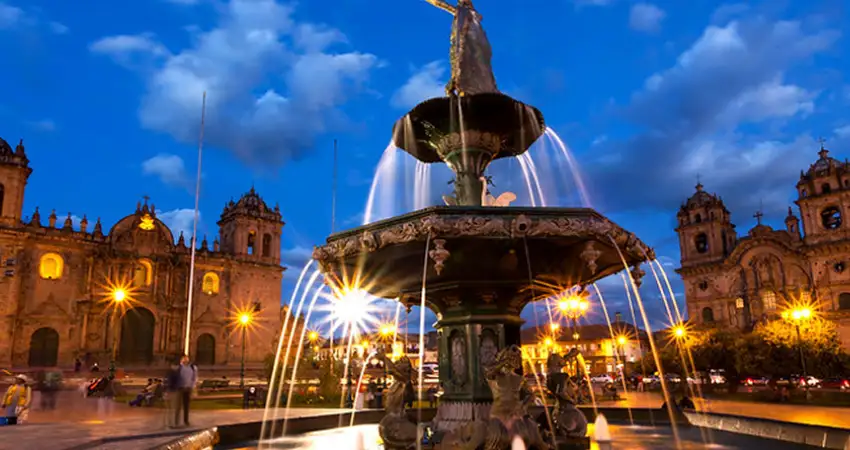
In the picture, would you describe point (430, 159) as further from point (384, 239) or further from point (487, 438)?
point (487, 438)

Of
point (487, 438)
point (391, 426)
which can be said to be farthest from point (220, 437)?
point (487, 438)

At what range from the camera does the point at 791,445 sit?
7.41m

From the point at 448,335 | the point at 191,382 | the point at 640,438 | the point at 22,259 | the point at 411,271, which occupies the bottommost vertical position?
the point at 640,438

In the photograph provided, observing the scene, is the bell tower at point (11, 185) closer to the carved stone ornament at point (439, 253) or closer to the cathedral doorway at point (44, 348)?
the cathedral doorway at point (44, 348)

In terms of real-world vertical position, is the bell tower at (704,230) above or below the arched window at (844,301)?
above

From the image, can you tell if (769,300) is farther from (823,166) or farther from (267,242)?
(267,242)

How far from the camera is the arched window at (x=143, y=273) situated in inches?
1571

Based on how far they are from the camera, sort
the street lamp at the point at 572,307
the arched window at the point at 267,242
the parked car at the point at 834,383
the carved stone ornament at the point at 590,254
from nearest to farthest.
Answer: the carved stone ornament at the point at 590,254 → the street lamp at the point at 572,307 → the parked car at the point at 834,383 → the arched window at the point at 267,242

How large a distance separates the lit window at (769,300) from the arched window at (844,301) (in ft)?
16.6

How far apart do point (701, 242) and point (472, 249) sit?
54.7m

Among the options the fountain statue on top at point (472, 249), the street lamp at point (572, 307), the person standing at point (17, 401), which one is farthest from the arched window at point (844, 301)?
the person standing at point (17, 401)

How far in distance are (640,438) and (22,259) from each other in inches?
1493

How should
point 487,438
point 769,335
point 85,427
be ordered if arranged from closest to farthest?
point 487,438 → point 85,427 → point 769,335

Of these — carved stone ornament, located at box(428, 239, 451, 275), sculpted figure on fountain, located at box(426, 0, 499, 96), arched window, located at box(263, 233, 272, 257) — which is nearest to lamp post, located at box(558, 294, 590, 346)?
sculpted figure on fountain, located at box(426, 0, 499, 96)
